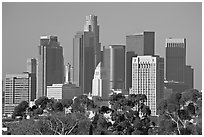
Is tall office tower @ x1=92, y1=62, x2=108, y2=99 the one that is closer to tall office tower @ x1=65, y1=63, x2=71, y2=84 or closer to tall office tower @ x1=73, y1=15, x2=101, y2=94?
tall office tower @ x1=73, y1=15, x2=101, y2=94

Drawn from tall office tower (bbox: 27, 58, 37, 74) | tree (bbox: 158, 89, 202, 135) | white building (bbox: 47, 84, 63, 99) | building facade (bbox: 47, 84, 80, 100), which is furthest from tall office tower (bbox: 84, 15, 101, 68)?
tree (bbox: 158, 89, 202, 135)

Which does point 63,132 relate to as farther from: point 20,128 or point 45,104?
point 45,104

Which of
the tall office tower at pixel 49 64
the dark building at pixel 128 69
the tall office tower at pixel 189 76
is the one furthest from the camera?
the tall office tower at pixel 189 76

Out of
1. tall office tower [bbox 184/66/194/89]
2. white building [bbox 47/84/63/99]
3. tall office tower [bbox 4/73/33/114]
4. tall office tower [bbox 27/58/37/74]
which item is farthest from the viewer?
tall office tower [bbox 27/58/37/74]

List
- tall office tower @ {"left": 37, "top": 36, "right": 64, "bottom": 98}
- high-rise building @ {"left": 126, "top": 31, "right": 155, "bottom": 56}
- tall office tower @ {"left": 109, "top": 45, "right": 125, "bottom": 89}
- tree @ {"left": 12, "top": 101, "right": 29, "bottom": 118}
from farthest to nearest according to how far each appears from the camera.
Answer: high-rise building @ {"left": 126, "top": 31, "right": 155, "bottom": 56} → tall office tower @ {"left": 37, "top": 36, "right": 64, "bottom": 98} → tall office tower @ {"left": 109, "top": 45, "right": 125, "bottom": 89} → tree @ {"left": 12, "top": 101, "right": 29, "bottom": 118}

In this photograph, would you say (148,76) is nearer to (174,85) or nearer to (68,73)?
(174,85)

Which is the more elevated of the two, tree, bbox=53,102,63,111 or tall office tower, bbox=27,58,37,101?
tall office tower, bbox=27,58,37,101

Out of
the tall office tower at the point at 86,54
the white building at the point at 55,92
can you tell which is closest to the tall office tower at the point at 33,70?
the white building at the point at 55,92

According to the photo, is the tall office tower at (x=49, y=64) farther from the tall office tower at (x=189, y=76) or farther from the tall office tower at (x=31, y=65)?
the tall office tower at (x=189, y=76)
